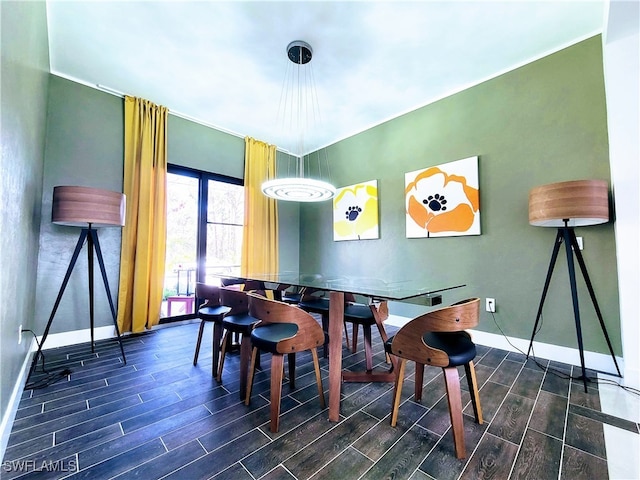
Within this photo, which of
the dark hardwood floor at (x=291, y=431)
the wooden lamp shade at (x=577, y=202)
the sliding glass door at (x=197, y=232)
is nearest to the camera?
the dark hardwood floor at (x=291, y=431)

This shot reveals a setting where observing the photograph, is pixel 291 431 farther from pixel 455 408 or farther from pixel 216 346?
pixel 216 346

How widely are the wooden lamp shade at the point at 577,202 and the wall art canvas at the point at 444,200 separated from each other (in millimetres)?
841

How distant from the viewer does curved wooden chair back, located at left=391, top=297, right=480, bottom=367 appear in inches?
51.8

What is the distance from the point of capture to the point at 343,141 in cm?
451

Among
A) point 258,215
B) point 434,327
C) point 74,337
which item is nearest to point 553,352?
point 434,327

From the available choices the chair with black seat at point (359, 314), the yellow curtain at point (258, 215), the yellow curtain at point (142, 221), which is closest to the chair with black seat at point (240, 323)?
the chair with black seat at point (359, 314)

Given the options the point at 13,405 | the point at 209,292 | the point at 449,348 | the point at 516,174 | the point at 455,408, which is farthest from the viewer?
the point at 516,174

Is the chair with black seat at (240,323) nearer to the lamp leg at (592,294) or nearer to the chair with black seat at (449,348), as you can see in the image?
the chair with black seat at (449,348)

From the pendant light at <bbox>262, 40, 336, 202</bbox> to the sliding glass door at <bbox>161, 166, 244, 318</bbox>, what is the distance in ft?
4.70

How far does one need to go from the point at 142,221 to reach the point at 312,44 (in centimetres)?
282

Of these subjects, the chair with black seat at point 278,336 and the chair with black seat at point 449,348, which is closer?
the chair with black seat at point 449,348

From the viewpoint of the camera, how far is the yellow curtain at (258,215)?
441 centimetres

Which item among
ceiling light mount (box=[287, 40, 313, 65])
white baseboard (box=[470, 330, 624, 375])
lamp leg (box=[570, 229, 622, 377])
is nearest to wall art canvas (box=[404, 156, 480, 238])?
lamp leg (box=[570, 229, 622, 377])

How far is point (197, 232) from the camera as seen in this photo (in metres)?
4.06
